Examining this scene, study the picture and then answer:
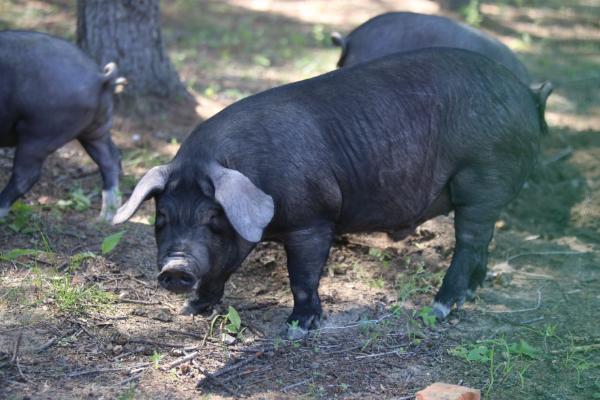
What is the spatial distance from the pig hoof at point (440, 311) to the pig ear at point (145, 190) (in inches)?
76.5

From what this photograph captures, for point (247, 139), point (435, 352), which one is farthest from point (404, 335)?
point (247, 139)

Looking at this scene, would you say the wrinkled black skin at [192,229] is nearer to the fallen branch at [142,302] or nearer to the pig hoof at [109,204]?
the fallen branch at [142,302]

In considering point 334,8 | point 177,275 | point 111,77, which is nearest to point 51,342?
point 177,275

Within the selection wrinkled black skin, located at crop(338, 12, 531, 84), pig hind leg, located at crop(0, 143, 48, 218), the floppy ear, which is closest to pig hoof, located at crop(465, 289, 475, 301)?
the floppy ear

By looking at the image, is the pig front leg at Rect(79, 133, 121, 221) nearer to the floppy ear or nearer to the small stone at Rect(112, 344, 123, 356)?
the small stone at Rect(112, 344, 123, 356)

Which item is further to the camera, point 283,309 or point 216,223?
point 283,309

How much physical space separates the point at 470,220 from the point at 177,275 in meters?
2.04

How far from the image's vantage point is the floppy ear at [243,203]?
4363mm

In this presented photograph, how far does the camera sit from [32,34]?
21.1 feet

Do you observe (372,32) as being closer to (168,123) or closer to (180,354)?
(168,123)

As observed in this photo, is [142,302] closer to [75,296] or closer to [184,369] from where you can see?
[75,296]

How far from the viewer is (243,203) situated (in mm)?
4391

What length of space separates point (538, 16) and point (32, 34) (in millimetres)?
10458

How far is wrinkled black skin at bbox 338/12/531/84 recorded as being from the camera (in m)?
7.68
